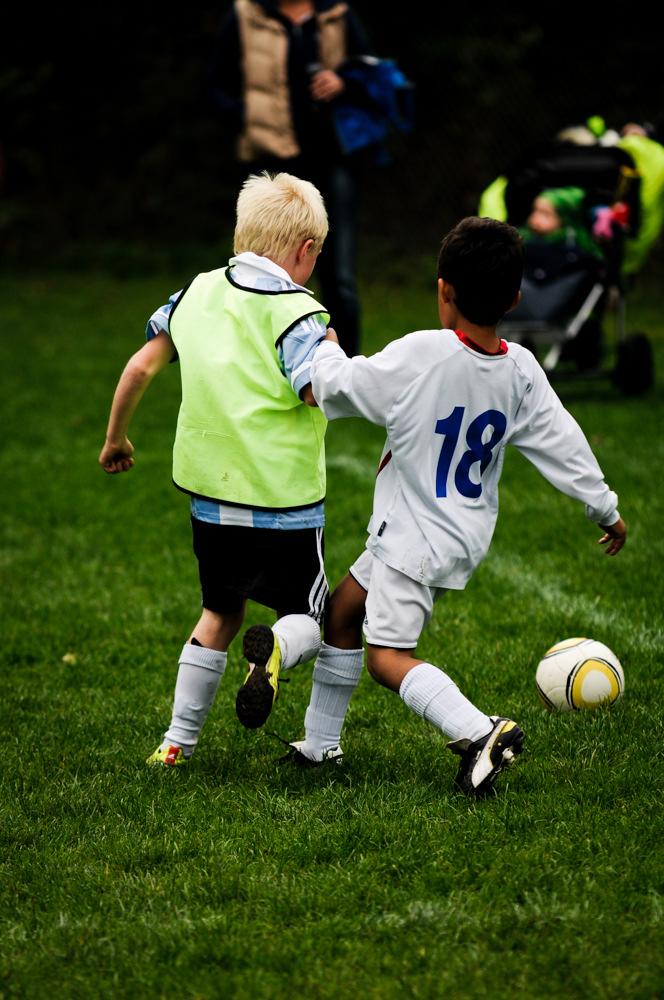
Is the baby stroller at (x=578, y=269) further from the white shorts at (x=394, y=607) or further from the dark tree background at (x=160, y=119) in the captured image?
the dark tree background at (x=160, y=119)

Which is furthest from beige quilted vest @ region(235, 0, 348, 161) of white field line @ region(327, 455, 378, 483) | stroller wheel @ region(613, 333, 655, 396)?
stroller wheel @ region(613, 333, 655, 396)

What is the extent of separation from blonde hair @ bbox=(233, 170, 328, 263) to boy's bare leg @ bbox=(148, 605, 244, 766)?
39.6 inches

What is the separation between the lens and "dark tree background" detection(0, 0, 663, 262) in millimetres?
18109

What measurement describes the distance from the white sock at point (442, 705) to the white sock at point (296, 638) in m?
0.28

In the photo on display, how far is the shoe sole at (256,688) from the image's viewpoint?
10.2 ft

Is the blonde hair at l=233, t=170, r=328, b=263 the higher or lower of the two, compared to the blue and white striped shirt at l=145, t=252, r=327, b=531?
higher

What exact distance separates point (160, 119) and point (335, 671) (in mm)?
18766

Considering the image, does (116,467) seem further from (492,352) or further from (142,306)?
(142,306)

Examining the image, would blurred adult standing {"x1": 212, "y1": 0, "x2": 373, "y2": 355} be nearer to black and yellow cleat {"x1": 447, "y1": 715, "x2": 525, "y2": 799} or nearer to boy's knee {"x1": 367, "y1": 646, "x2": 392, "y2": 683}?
boy's knee {"x1": 367, "y1": 646, "x2": 392, "y2": 683}

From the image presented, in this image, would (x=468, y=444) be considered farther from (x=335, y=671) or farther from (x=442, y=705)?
(x=335, y=671)

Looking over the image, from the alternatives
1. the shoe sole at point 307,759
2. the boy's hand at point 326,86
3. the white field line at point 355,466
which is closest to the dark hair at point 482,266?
the shoe sole at point 307,759

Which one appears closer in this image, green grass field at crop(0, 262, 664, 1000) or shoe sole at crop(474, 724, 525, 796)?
green grass field at crop(0, 262, 664, 1000)

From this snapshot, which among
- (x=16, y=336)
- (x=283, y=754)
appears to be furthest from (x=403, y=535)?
(x=16, y=336)

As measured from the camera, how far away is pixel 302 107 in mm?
8148
